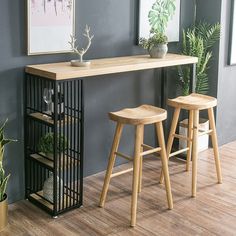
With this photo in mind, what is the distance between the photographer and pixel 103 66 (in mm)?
2895

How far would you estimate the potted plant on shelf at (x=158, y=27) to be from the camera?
11.1 feet

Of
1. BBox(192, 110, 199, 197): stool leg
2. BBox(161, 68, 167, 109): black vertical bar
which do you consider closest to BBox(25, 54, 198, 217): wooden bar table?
BBox(192, 110, 199, 197): stool leg

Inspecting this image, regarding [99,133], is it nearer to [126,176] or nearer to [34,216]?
[126,176]

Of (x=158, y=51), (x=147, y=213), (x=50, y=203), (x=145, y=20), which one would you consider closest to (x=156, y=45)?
(x=158, y=51)

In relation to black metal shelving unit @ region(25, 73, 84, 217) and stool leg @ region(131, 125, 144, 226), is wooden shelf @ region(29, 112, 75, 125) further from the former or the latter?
stool leg @ region(131, 125, 144, 226)

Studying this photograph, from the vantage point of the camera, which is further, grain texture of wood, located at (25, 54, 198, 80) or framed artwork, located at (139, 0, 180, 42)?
framed artwork, located at (139, 0, 180, 42)

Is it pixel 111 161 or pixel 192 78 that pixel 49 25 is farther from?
pixel 192 78

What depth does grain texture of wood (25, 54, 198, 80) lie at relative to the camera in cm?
265

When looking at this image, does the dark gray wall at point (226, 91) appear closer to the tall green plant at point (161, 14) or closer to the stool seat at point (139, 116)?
the tall green plant at point (161, 14)

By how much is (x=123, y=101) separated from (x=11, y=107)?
1053 millimetres

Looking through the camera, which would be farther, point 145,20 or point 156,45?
point 145,20

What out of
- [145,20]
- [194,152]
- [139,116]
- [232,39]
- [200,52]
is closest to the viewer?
[139,116]

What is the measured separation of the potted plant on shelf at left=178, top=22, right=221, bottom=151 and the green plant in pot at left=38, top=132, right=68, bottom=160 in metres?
1.38

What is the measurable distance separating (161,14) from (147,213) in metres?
1.71
